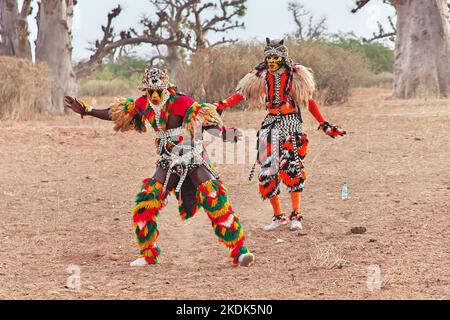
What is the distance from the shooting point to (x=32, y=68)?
56.7ft

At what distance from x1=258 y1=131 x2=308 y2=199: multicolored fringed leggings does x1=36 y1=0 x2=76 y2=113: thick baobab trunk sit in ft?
43.2

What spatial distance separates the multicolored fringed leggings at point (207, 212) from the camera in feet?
19.4

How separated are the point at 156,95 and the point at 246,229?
2010 mm

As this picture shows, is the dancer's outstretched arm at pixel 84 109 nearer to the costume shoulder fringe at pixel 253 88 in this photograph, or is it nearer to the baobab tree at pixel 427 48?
the costume shoulder fringe at pixel 253 88

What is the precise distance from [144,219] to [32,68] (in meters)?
12.2

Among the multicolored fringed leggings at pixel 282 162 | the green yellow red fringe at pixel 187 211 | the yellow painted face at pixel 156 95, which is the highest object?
the yellow painted face at pixel 156 95

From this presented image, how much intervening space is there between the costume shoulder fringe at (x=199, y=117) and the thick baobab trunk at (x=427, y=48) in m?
15.8

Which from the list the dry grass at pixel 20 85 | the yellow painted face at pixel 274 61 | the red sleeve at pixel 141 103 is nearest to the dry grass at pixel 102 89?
the dry grass at pixel 20 85

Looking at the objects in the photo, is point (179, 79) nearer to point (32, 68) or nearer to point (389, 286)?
point (32, 68)

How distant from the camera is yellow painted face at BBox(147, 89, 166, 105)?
240 inches

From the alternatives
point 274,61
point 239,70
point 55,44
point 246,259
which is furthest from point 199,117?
point 55,44

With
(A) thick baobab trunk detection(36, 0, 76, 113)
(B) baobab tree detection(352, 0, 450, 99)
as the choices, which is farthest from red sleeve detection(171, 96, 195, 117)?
(B) baobab tree detection(352, 0, 450, 99)

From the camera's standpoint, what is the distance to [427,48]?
21.2 metres

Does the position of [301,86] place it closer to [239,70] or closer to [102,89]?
[239,70]
